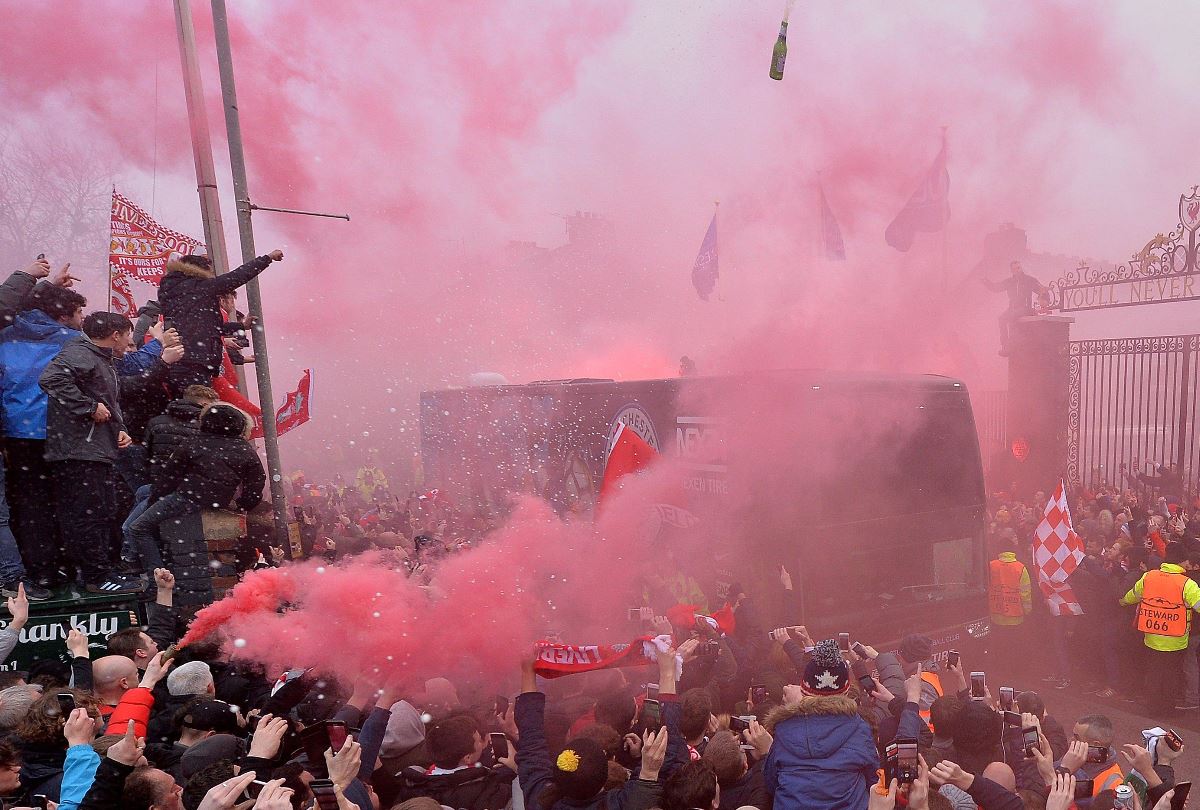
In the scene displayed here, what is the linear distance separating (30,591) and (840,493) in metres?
6.26

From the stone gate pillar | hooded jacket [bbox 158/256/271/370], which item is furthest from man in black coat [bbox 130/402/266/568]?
the stone gate pillar

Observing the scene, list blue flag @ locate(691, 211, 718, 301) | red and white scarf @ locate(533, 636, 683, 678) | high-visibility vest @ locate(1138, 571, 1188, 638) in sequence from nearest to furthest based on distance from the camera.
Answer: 1. red and white scarf @ locate(533, 636, 683, 678)
2. high-visibility vest @ locate(1138, 571, 1188, 638)
3. blue flag @ locate(691, 211, 718, 301)

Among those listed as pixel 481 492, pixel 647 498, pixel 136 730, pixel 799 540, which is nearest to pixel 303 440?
pixel 481 492

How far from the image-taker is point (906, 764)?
3381 millimetres

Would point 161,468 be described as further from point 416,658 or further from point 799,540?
point 799,540

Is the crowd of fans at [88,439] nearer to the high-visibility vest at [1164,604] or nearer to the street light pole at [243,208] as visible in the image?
the street light pole at [243,208]

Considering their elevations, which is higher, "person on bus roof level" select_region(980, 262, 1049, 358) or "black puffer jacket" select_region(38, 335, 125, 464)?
"person on bus roof level" select_region(980, 262, 1049, 358)

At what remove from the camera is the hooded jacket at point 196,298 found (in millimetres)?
5449

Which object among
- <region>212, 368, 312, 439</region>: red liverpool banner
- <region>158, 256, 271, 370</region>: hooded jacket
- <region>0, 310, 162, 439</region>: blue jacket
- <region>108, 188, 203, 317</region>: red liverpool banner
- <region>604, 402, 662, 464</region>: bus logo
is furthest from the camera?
<region>604, 402, 662, 464</region>: bus logo

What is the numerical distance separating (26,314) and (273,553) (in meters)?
2.60

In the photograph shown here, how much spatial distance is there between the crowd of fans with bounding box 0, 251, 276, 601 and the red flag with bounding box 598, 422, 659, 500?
4.18 metres

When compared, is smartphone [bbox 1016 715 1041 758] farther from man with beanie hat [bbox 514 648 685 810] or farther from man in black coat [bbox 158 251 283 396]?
man in black coat [bbox 158 251 283 396]

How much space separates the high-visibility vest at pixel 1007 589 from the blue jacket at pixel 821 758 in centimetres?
566

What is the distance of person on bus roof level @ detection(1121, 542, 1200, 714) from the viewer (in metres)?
7.05
